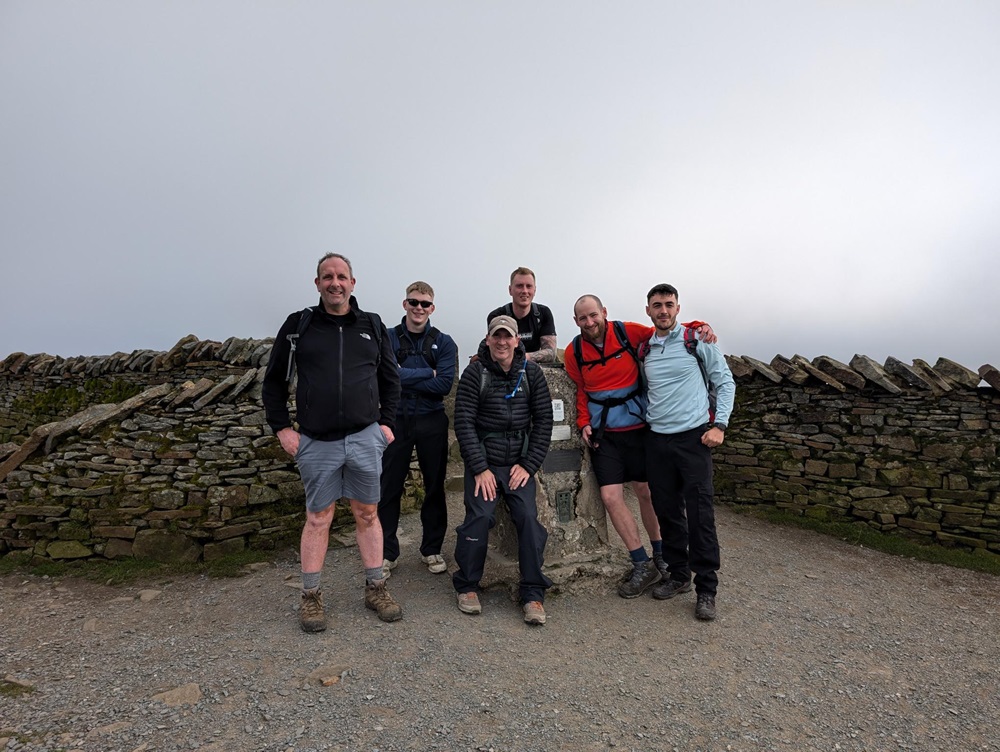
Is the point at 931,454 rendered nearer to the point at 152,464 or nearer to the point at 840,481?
the point at 840,481

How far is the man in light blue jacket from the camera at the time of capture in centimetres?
432

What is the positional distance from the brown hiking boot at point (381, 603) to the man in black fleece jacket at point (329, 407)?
0.02m

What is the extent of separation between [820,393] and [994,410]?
1868 millimetres

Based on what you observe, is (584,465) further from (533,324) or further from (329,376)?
(329,376)

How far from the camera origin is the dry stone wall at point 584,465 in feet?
18.2

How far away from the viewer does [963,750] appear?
9.70 feet

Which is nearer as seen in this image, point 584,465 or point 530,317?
point 584,465

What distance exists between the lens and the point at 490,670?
3521 mm

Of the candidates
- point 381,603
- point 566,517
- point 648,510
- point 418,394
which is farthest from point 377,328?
point 648,510

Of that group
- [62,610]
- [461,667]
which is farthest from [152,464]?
[461,667]

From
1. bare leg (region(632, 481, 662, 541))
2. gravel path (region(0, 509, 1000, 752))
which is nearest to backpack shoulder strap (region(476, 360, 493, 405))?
bare leg (region(632, 481, 662, 541))

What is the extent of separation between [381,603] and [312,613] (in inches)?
21.5

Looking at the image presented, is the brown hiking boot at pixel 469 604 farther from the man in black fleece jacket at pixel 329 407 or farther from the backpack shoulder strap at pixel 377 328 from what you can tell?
the backpack shoulder strap at pixel 377 328

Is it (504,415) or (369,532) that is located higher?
(504,415)
